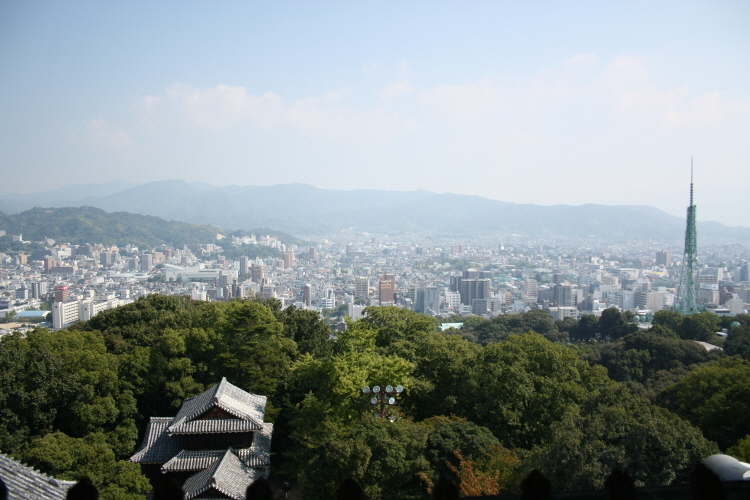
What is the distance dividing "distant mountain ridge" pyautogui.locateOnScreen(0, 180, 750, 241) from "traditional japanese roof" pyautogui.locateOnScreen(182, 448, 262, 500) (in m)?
134

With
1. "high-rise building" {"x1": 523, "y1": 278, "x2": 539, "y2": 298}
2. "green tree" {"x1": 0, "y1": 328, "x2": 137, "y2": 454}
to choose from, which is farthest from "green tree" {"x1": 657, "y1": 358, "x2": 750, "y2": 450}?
"high-rise building" {"x1": 523, "y1": 278, "x2": 539, "y2": 298}

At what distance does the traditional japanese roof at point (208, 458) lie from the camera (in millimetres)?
7414

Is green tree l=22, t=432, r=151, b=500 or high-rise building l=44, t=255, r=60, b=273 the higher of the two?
green tree l=22, t=432, r=151, b=500

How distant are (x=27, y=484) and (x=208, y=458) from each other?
4495 millimetres

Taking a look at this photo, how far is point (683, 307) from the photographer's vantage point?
34312 mm

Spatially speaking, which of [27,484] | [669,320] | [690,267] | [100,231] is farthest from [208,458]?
[100,231]

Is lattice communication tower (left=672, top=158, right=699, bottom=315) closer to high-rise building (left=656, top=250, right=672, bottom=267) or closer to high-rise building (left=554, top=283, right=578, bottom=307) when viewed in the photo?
high-rise building (left=554, top=283, right=578, bottom=307)

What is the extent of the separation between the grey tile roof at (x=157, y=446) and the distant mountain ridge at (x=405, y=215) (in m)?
133

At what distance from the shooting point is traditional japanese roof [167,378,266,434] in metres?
7.59

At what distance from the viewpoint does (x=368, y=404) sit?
7.93m

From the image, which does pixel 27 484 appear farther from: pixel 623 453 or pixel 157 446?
pixel 623 453

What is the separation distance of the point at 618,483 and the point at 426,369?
8.53 metres

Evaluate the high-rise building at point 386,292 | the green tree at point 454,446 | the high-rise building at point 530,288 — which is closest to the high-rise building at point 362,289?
the high-rise building at point 386,292

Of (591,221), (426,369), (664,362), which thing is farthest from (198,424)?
(591,221)
